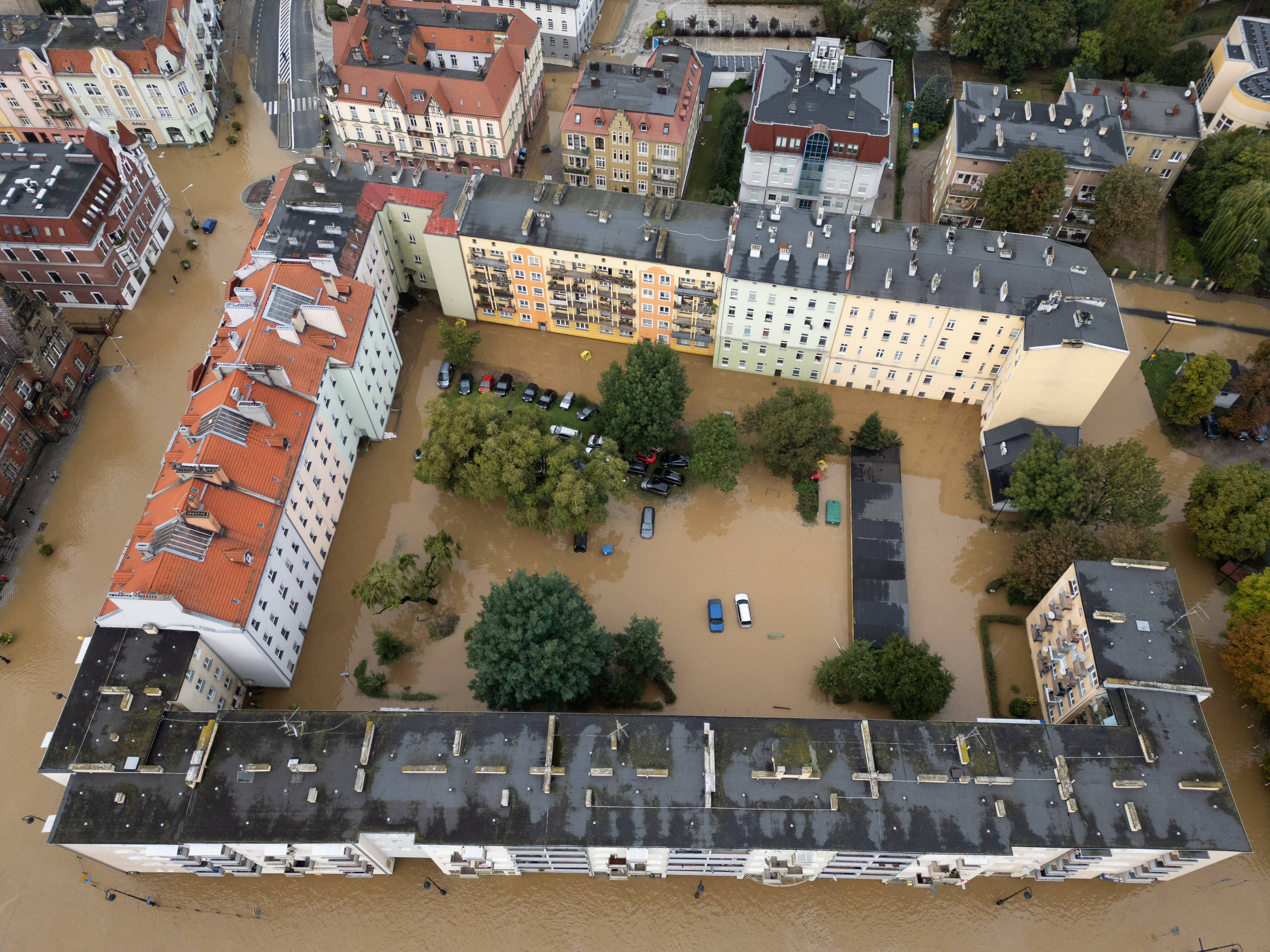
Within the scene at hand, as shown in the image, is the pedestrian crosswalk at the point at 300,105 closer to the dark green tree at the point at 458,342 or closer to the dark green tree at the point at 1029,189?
the dark green tree at the point at 458,342

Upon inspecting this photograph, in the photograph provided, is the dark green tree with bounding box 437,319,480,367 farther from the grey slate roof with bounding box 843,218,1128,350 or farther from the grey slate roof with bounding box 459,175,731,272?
the grey slate roof with bounding box 843,218,1128,350

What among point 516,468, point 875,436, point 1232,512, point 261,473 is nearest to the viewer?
point 261,473

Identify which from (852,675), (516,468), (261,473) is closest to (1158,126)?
(852,675)

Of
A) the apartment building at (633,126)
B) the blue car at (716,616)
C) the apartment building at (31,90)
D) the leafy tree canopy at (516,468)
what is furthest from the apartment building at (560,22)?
the blue car at (716,616)

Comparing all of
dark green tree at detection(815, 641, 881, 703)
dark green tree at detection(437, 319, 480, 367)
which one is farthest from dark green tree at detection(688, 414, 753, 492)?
A: dark green tree at detection(437, 319, 480, 367)

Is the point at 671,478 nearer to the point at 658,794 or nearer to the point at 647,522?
the point at 647,522
